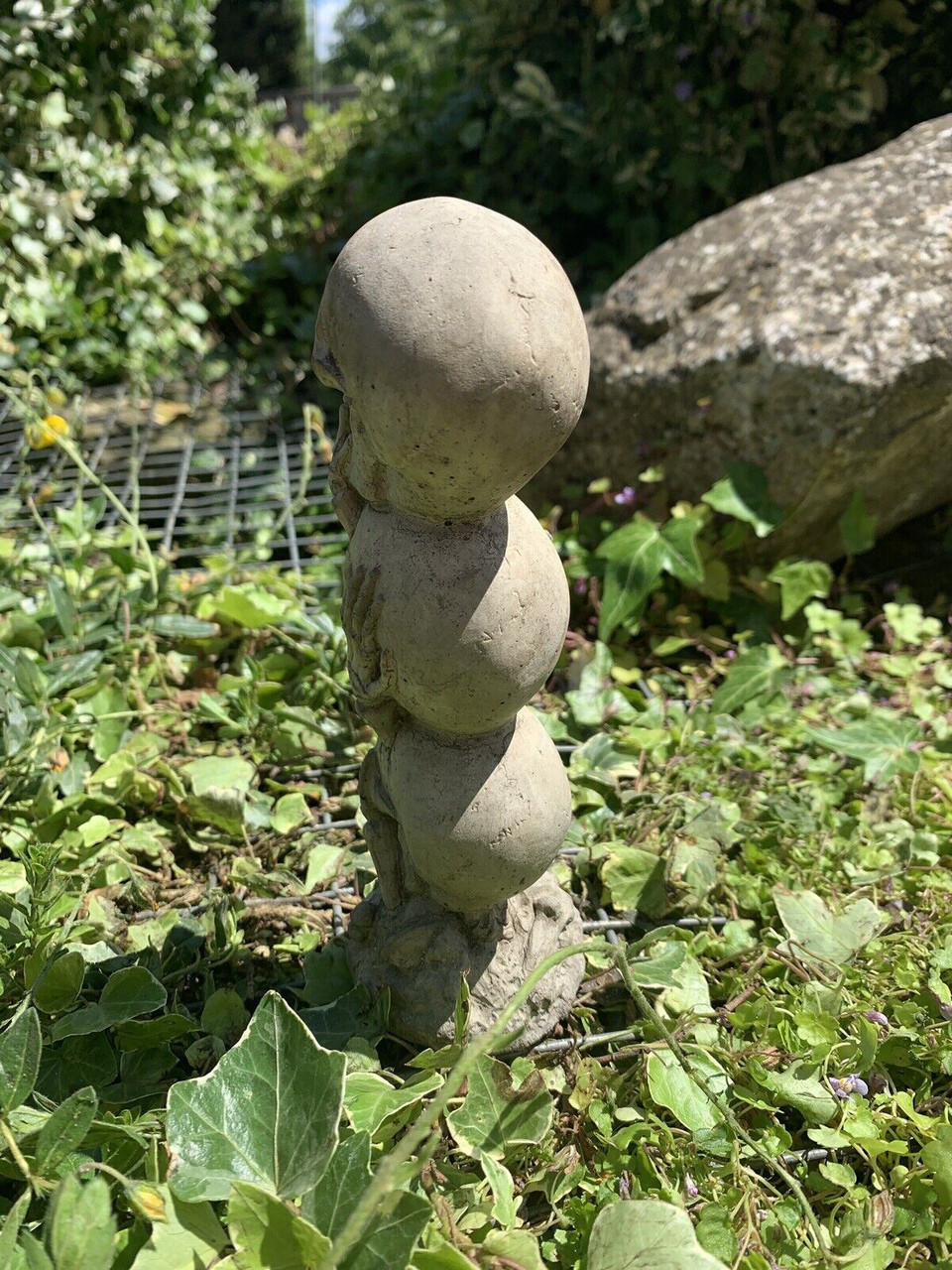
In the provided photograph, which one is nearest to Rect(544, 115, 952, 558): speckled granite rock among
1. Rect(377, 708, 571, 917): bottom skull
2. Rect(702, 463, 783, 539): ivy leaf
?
Rect(702, 463, 783, 539): ivy leaf

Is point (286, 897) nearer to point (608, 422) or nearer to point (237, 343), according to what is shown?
point (608, 422)

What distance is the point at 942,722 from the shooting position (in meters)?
2.67

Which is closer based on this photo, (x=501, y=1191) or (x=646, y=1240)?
(x=646, y=1240)

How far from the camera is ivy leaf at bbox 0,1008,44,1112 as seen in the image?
142 centimetres

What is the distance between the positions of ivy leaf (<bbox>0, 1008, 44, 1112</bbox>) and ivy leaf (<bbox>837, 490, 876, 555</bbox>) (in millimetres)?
2507

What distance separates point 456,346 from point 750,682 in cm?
175

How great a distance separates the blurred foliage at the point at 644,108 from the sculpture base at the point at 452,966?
3.51 m

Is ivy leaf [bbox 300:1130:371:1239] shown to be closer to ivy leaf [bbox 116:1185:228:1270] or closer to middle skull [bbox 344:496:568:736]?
ivy leaf [bbox 116:1185:228:1270]

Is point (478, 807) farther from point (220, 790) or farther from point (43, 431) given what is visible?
point (43, 431)

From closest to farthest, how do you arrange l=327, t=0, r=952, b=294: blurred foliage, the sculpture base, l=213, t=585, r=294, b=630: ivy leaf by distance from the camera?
the sculpture base < l=213, t=585, r=294, b=630: ivy leaf < l=327, t=0, r=952, b=294: blurred foliage

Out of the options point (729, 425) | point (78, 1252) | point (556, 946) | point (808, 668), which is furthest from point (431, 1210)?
point (729, 425)

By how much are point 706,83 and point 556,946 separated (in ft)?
13.1

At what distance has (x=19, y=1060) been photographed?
144 centimetres

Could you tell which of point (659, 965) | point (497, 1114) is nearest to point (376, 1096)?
point (497, 1114)
